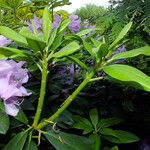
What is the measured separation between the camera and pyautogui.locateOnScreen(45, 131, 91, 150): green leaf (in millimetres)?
1172

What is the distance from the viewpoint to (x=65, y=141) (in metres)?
1.19

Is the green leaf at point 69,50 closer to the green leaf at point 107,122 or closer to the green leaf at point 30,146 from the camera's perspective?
the green leaf at point 30,146

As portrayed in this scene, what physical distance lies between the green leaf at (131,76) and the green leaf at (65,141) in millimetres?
308

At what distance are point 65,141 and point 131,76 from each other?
37 centimetres

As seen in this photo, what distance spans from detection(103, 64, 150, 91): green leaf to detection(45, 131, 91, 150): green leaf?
308 millimetres

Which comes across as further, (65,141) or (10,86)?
Result: (65,141)

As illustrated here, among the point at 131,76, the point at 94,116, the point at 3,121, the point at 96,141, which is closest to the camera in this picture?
the point at 131,76

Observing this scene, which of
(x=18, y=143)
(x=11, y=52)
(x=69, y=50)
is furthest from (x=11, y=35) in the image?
(x=18, y=143)

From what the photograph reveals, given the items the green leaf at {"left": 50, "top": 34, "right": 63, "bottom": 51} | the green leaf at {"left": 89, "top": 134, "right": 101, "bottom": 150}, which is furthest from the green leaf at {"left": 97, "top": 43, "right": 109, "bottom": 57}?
the green leaf at {"left": 89, "top": 134, "right": 101, "bottom": 150}

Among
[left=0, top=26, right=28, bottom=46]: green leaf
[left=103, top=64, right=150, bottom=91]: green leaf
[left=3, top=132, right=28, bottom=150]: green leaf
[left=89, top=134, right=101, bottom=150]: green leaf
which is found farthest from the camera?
[left=89, top=134, right=101, bottom=150]: green leaf

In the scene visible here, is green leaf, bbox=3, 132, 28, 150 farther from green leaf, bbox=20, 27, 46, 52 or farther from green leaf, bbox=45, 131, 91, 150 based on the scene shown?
green leaf, bbox=20, 27, 46, 52

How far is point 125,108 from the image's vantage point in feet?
5.55

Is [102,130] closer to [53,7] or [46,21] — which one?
[46,21]

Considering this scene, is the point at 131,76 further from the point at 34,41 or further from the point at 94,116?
the point at 94,116
